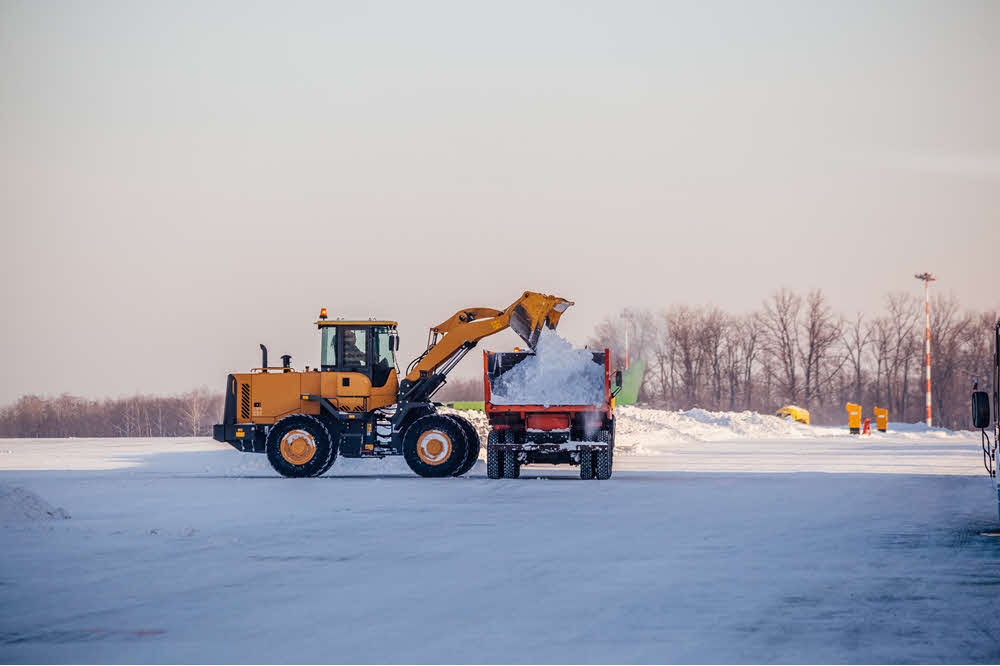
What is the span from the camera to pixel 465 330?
98.8 ft

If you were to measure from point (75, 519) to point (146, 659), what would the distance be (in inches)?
418

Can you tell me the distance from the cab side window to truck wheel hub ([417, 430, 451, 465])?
268 cm

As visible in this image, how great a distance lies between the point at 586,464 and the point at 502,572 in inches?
601

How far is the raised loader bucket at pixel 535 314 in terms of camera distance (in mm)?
28562

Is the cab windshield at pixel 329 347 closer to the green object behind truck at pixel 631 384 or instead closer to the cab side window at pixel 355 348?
the cab side window at pixel 355 348

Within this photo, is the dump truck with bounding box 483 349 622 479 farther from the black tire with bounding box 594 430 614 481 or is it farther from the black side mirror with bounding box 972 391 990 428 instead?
the black side mirror with bounding box 972 391 990 428

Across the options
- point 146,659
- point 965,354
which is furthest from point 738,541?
point 965,354

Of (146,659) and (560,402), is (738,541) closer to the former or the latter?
(146,659)

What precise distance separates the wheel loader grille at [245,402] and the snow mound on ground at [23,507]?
37.0ft

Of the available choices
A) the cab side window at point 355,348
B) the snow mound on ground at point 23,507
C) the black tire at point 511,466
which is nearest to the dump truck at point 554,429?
the black tire at point 511,466

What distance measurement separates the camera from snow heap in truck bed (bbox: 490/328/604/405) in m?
27.2

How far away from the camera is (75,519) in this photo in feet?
59.6

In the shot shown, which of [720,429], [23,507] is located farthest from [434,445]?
[720,429]

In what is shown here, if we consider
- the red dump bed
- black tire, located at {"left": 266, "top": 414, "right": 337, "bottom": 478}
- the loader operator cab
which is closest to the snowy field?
the red dump bed
